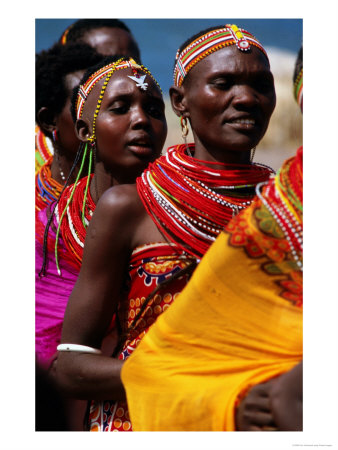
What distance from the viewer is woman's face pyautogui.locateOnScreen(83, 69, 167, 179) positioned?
10.6ft

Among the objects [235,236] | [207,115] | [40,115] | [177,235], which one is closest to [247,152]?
[207,115]

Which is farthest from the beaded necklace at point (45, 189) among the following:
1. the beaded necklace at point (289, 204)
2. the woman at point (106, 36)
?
the beaded necklace at point (289, 204)

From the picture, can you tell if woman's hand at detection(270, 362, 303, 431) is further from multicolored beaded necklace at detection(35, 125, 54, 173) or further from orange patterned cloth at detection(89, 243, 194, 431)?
multicolored beaded necklace at detection(35, 125, 54, 173)

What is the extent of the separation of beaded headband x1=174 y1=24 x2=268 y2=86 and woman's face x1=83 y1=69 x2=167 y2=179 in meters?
0.47

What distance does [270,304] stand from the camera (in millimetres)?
2178

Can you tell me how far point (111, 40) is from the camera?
17.9 feet

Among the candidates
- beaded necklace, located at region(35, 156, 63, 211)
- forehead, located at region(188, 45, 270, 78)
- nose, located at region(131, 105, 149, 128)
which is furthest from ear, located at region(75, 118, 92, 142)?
forehead, located at region(188, 45, 270, 78)

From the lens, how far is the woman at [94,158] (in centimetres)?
324

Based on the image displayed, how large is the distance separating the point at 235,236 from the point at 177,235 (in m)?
0.51

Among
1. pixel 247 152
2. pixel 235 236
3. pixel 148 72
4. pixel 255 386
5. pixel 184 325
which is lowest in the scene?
pixel 255 386

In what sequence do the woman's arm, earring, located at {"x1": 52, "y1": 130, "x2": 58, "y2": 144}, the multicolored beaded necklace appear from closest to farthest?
the woman's arm, earring, located at {"x1": 52, "y1": 130, "x2": 58, "y2": 144}, the multicolored beaded necklace

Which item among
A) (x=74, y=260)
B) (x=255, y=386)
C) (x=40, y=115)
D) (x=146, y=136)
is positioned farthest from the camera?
(x=40, y=115)

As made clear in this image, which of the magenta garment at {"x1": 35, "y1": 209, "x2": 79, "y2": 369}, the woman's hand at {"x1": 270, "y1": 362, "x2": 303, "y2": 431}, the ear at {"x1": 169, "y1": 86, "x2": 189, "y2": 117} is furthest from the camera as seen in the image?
the magenta garment at {"x1": 35, "y1": 209, "x2": 79, "y2": 369}

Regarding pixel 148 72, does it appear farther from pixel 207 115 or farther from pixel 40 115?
pixel 40 115
